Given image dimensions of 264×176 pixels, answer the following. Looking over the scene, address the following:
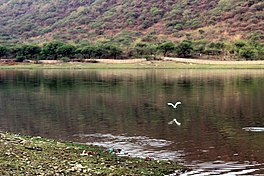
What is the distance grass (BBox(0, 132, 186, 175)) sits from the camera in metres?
18.5

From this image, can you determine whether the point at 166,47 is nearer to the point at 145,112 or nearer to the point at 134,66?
the point at 134,66

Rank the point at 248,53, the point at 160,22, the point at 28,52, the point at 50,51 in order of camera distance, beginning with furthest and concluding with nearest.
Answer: the point at 160,22
the point at 28,52
the point at 50,51
the point at 248,53

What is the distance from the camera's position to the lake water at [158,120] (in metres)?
24.0

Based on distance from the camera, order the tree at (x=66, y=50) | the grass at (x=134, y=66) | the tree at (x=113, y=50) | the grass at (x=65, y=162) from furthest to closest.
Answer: the tree at (x=66, y=50) < the tree at (x=113, y=50) < the grass at (x=134, y=66) < the grass at (x=65, y=162)

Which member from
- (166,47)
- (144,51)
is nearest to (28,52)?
(144,51)

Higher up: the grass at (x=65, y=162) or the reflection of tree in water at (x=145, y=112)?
the grass at (x=65, y=162)

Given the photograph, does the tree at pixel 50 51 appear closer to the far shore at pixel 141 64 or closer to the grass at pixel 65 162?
the far shore at pixel 141 64

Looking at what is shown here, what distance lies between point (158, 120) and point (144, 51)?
88.5m

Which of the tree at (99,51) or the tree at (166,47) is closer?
the tree at (166,47)

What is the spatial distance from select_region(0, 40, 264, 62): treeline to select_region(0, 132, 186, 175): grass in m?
89.2

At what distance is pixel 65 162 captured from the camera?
20000 millimetres

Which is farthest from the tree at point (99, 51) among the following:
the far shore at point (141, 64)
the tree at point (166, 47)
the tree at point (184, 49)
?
the tree at point (184, 49)

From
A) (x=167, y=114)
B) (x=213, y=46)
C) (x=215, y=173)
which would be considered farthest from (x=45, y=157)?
(x=213, y=46)

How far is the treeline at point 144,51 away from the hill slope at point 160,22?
1841cm
